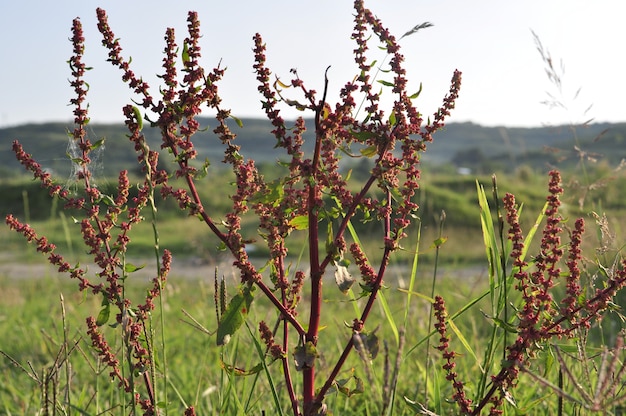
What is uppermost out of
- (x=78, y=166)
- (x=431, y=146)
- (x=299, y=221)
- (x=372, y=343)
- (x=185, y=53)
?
(x=185, y=53)

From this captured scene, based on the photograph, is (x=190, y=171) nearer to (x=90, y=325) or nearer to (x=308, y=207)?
(x=308, y=207)

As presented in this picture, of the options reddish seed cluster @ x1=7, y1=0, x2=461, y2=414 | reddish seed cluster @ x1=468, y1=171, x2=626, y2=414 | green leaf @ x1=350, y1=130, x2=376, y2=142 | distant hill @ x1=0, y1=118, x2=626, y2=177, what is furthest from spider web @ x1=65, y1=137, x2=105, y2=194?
distant hill @ x1=0, y1=118, x2=626, y2=177

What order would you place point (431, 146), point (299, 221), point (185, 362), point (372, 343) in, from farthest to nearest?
1. point (431, 146)
2. point (185, 362)
3. point (299, 221)
4. point (372, 343)

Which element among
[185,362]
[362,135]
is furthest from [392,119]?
[185,362]

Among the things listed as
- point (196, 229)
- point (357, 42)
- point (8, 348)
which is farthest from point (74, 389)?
point (196, 229)

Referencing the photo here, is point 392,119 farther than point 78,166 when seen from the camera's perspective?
No

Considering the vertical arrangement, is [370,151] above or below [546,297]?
above

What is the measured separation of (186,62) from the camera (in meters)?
1.57

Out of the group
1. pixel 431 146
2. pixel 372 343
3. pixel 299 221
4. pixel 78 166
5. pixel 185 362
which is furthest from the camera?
pixel 431 146

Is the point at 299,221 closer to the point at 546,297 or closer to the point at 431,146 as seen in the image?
the point at 546,297

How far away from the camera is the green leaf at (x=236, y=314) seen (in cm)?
152

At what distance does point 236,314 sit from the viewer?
152 centimetres

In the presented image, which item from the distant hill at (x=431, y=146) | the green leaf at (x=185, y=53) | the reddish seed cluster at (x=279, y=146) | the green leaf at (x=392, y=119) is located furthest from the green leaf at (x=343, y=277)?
the distant hill at (x=431, y=146)

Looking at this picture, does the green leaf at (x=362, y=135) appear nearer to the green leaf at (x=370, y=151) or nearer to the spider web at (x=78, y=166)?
the green leaf at (x=370, y=151)
